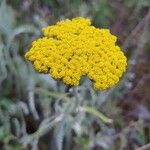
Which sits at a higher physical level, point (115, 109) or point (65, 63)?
point (115, 109)

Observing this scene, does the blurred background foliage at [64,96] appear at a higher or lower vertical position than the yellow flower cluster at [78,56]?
higher

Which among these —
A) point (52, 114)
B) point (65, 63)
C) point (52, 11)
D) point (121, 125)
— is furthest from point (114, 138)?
point (65, 63)

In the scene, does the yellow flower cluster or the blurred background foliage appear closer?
the yellow flower cluster

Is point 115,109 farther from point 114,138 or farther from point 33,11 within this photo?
point 33,11

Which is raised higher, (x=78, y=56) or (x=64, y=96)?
(x=64, y=96)

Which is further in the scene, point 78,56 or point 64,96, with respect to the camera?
point 64,96
